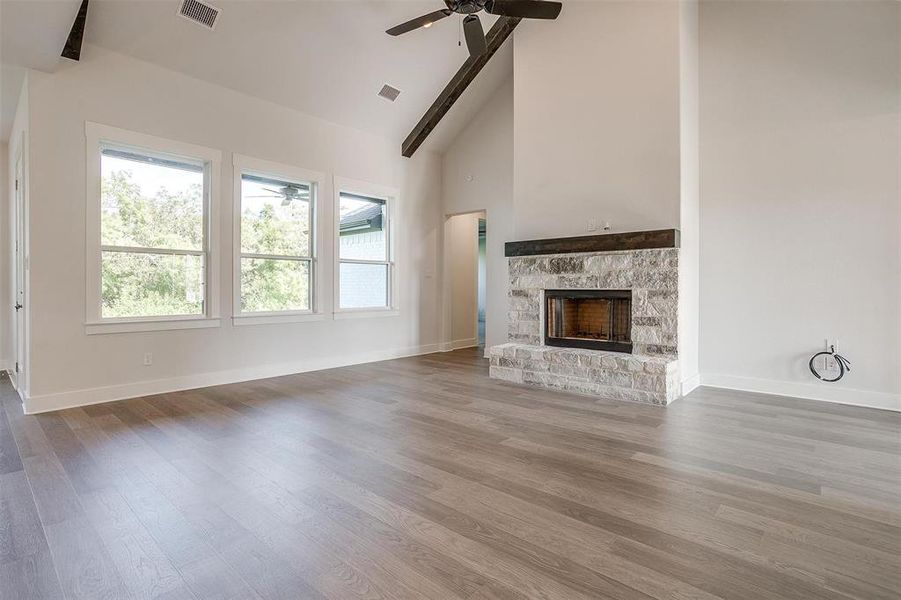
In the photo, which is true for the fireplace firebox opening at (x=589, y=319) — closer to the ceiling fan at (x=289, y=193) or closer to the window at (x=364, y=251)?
the window at (x=364, y=251)

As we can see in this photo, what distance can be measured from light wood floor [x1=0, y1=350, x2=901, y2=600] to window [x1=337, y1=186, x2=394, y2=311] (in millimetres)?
2748

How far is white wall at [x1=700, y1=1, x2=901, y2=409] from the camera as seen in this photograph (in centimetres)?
402

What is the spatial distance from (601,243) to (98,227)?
16.0ft

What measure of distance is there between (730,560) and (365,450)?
2062 millimetres

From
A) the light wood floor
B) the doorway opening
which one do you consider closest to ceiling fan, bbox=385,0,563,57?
the light wood floor

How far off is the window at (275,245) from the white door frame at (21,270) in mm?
1864

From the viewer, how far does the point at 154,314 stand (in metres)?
4.65

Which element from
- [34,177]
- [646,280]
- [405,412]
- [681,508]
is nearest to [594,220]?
[646,280]

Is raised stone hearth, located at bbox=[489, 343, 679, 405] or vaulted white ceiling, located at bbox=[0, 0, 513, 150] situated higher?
vaulted white ceiling, located at bbox=[0, 0, 513, 150]

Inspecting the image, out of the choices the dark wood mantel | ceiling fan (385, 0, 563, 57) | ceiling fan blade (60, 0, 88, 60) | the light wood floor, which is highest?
ceiling fan (385, 0, 563, 57)

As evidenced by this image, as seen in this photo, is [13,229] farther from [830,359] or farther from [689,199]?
[830,359]

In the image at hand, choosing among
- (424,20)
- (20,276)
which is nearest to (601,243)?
(424,20)

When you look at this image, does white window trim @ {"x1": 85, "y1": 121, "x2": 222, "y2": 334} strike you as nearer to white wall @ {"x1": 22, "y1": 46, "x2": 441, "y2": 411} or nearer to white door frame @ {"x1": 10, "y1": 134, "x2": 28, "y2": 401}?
white wall @ {"x1": 22, "y1": 46, "x2": 441, "y2": 411}

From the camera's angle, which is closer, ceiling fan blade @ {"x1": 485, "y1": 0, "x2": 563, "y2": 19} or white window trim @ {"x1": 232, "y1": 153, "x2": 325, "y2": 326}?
ceiling fan blade @ {"x1": 485, "y1": 0, "x2": 563, "y2": 19}
